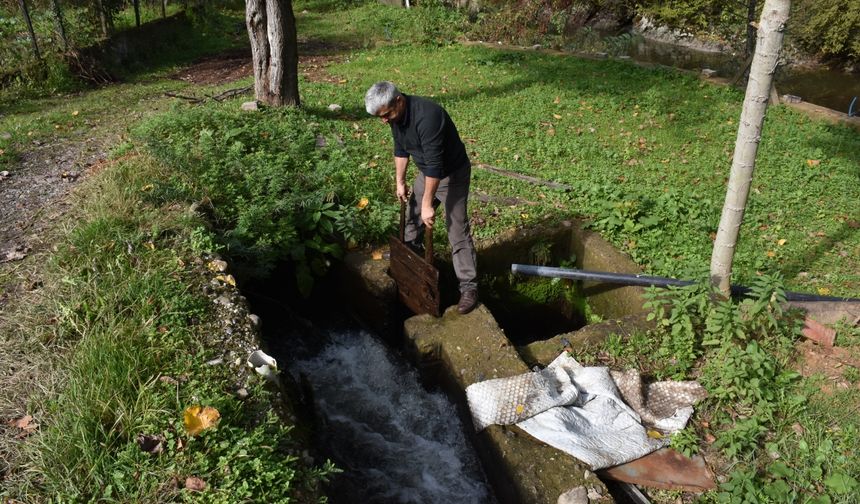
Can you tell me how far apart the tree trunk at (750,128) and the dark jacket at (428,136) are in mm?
1965

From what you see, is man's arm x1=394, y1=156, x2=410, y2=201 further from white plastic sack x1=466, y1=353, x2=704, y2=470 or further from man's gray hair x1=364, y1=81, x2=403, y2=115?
white plastic sack x1=466, y1=353, x2=704, y2=470

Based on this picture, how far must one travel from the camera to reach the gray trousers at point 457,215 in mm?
4473

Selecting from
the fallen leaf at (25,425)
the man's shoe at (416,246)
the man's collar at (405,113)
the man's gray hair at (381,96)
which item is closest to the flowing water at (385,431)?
the man's shoe at (416,246)

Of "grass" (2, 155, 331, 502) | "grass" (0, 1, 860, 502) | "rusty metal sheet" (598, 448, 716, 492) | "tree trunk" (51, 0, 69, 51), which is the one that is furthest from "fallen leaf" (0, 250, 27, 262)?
"tree trunk" (51, 0, 69, 51)

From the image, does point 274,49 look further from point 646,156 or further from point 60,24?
point 646,156

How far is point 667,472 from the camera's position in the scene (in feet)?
11.1

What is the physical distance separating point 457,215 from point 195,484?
277 cm

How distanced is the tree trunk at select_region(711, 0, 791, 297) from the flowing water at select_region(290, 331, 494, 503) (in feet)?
7.58

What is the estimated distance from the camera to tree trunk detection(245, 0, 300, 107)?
756 cm

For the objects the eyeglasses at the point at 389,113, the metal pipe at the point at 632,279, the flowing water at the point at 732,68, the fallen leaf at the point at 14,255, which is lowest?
the metal pipe at the point at 632,279

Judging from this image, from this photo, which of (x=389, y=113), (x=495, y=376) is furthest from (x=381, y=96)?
(x=495, y=376)

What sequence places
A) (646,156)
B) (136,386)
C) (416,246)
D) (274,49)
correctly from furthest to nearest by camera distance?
(274,49), (646,156), (416,246), (136,386)

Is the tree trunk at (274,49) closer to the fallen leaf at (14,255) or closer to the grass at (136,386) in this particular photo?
the grass at (136,386)

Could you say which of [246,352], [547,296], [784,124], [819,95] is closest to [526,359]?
[547,296]
